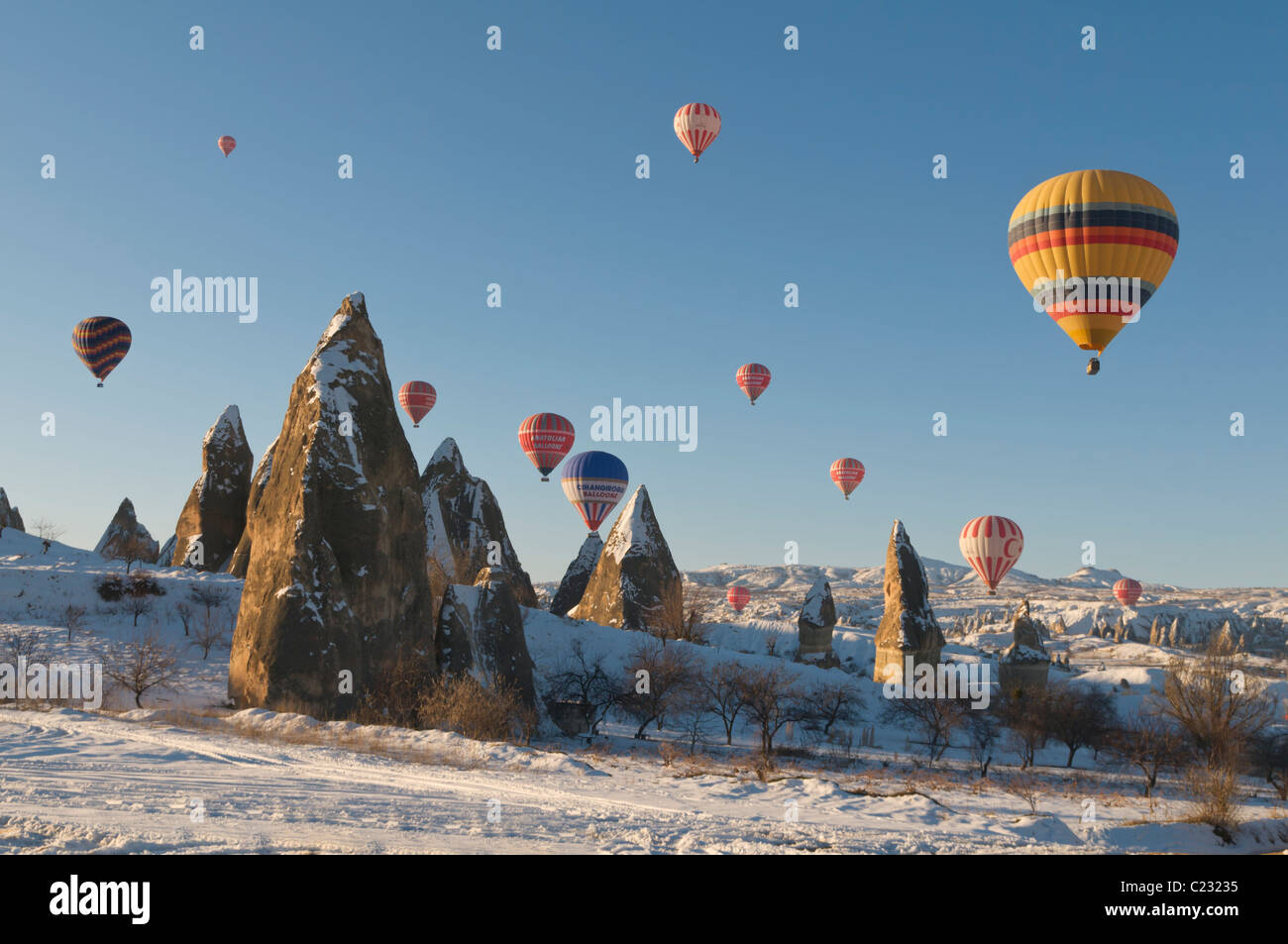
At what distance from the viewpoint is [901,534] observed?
44750 mm

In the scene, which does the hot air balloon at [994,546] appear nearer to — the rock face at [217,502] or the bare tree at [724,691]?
the bare tree at [724,691]

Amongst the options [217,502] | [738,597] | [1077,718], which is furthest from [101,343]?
[738,597]

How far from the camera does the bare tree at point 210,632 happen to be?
29.2 metres

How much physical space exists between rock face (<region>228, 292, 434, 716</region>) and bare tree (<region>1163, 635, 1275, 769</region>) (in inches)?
928

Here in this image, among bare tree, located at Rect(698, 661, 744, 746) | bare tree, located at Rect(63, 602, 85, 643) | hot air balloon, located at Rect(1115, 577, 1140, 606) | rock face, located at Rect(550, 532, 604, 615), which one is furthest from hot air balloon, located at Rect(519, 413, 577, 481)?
hot air balloon, located at Rect(1115, 577, 1140, 606)

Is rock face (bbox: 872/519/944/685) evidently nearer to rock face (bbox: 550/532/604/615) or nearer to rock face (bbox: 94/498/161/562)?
rock face (bbox: 550/532/604/615)

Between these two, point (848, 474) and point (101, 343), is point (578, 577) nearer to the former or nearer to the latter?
point (848, 474)

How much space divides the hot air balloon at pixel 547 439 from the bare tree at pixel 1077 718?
2682cm

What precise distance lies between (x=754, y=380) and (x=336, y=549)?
32337 mm

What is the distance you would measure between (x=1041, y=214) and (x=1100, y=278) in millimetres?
2333
